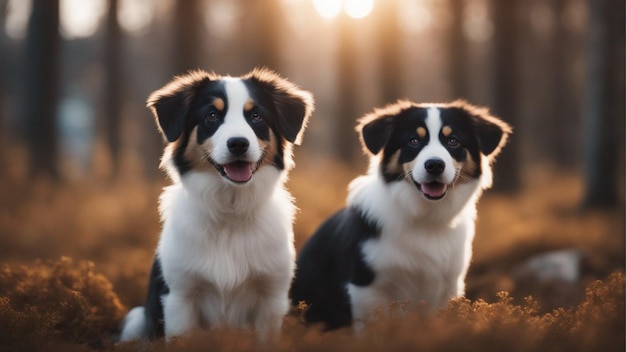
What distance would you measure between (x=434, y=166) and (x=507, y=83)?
1042 centimetres

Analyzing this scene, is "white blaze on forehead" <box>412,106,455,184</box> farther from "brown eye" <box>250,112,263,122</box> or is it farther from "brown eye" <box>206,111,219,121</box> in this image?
"brown eye" <box>206,111,219,121</box>

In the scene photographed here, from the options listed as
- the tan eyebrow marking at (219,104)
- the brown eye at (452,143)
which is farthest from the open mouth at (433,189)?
the tan eyebrow marking at (219,104)

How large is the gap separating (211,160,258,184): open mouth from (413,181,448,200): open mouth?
1.33 metres

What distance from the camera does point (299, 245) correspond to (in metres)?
8.73

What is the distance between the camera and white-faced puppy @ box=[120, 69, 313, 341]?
4371 millimetres

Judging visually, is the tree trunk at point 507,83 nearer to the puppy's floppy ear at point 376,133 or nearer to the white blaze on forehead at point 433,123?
the puppy's floppy ear at point 376,133

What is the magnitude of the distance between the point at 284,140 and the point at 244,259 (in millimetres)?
934

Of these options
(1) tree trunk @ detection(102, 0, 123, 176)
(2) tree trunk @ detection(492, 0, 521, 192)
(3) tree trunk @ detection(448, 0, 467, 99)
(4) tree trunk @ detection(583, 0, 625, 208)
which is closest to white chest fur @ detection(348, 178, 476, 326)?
(4) tree trunk @ detection(583, 0, 625, 208)

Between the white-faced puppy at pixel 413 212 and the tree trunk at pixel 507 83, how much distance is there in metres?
9.34

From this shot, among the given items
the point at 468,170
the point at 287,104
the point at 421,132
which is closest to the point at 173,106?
the point at 287,104

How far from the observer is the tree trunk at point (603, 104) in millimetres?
10703

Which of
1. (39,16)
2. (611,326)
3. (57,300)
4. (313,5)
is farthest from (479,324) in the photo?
(313,5)

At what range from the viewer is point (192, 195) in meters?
4.58

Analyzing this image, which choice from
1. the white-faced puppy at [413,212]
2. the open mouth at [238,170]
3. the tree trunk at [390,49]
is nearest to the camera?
the open mouth at [238,170]
